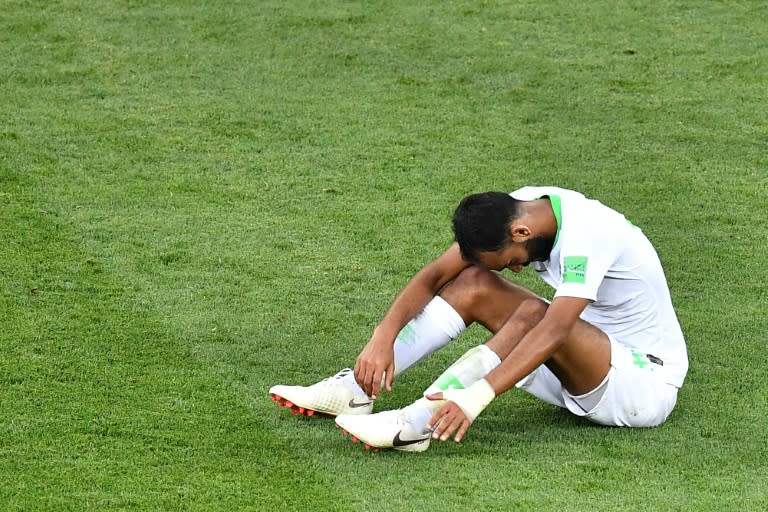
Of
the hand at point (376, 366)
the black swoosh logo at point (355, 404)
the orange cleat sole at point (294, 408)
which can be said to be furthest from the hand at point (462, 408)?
the orange cleat sole at point (294, 408)

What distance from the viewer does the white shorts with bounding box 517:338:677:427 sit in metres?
4.70

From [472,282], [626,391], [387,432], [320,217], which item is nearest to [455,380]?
[387,432]

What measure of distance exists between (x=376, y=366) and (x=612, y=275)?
0.95m

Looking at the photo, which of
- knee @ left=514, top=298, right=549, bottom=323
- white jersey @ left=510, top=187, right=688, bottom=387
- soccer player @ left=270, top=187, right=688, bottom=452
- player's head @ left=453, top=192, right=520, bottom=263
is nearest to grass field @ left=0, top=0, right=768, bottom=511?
soccer player @ left=270, top=187, right=688, bottom=452

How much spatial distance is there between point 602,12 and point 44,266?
5.78 m

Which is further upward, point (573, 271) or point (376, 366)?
point (573, 271)

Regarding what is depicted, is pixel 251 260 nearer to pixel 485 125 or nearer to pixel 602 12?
pixel 485 125

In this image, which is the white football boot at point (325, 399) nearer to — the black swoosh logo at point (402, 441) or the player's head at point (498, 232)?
the black swoosh logo at point (402, 441)

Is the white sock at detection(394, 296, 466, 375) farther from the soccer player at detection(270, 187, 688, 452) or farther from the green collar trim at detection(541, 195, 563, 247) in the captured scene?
the green collar trim at detection(541, 195, 563, 247)

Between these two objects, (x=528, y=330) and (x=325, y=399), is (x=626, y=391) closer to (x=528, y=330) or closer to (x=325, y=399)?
(x=528, y=330)

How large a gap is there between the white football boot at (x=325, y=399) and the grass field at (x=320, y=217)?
0.28 ft

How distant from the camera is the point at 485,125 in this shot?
856cm

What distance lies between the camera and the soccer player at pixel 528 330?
445 centimetres

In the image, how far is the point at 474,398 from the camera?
4.36m
